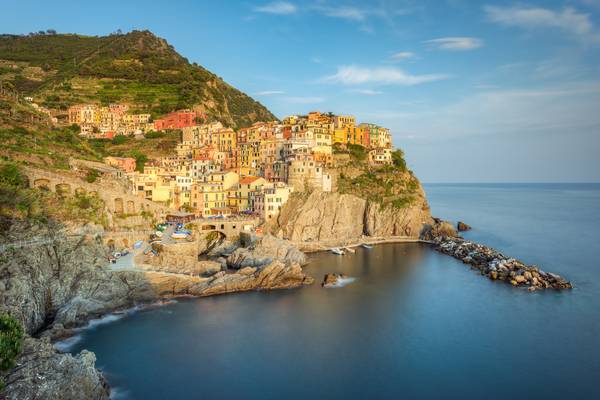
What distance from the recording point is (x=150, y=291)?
3003 centimetres

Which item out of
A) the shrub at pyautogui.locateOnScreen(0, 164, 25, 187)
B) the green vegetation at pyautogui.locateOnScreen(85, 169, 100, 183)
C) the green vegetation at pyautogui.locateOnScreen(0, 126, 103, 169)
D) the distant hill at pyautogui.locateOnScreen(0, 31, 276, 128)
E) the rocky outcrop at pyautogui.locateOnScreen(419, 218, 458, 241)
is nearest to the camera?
the shrub at pyautogui.locateOnScreen(0, 164, 25, 187)

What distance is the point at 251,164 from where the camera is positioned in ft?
196

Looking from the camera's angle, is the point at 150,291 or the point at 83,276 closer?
the point at 83,276

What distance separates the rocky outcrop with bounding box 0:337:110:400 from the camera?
49.1 ft

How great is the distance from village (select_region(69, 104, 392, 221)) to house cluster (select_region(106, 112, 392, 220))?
100mm

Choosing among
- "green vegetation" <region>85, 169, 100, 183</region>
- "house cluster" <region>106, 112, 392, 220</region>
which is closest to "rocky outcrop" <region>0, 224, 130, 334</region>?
"green vegetation" <region>85, 169, 100, 183</region>

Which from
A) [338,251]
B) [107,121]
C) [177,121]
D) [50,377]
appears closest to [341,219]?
[338,251]

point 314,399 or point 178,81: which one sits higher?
point 178,81

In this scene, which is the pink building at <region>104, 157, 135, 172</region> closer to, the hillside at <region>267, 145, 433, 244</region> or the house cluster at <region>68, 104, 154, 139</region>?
the house cluster at <region>68, 104, 154, 139</region>

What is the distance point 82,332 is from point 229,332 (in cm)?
792

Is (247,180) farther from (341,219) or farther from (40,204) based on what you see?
(40,204)

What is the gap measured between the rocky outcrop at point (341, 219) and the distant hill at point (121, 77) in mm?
35162

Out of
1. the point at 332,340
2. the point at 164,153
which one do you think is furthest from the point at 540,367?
the point at 164,153

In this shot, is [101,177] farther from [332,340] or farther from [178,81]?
[178,81]
